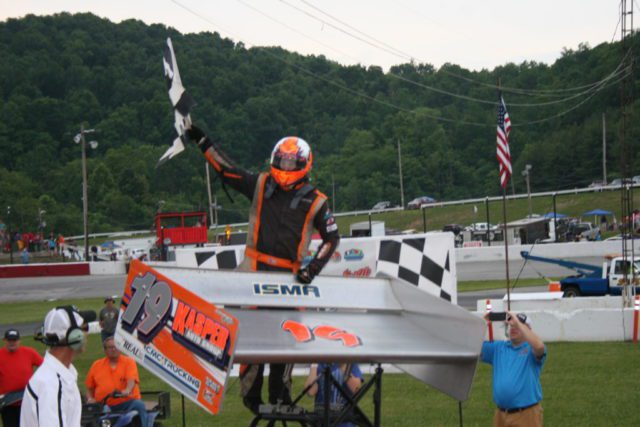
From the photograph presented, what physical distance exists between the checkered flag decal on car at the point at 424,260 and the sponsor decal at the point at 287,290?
679cm

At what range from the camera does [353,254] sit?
42.7ft

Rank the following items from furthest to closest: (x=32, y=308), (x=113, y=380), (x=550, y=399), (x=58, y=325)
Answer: (x=32, y=308) < (x=550, y=399) < (x=113, y=380) < (x=58, y=325)

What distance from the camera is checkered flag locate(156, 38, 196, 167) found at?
23.2 feet

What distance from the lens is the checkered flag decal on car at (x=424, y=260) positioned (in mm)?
12891

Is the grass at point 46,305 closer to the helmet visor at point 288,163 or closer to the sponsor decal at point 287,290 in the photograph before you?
the helmet visor at point 288,163

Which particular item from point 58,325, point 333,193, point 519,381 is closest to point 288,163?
point 58,325

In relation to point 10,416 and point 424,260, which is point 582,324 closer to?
point 424,260

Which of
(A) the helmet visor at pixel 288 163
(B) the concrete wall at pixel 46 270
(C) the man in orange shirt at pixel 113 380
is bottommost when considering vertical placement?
(B) the concrete wall at pixel 46 270

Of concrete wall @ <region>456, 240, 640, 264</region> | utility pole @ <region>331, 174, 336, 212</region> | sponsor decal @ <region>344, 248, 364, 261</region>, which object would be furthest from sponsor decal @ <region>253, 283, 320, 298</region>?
utility pole @ <region>331, 174, 336, 212</region>

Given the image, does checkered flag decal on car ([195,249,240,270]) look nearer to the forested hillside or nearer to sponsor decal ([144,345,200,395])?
sponsor decal ([144,345,200,395])

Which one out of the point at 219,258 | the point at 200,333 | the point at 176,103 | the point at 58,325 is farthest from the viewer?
the point at 219,258

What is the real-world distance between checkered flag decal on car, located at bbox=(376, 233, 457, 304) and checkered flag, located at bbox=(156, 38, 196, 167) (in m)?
5.96

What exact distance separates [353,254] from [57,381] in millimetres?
8637

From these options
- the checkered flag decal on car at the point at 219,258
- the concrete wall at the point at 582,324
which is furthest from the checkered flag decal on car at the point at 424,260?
the concrete wall at the point at 582,324
